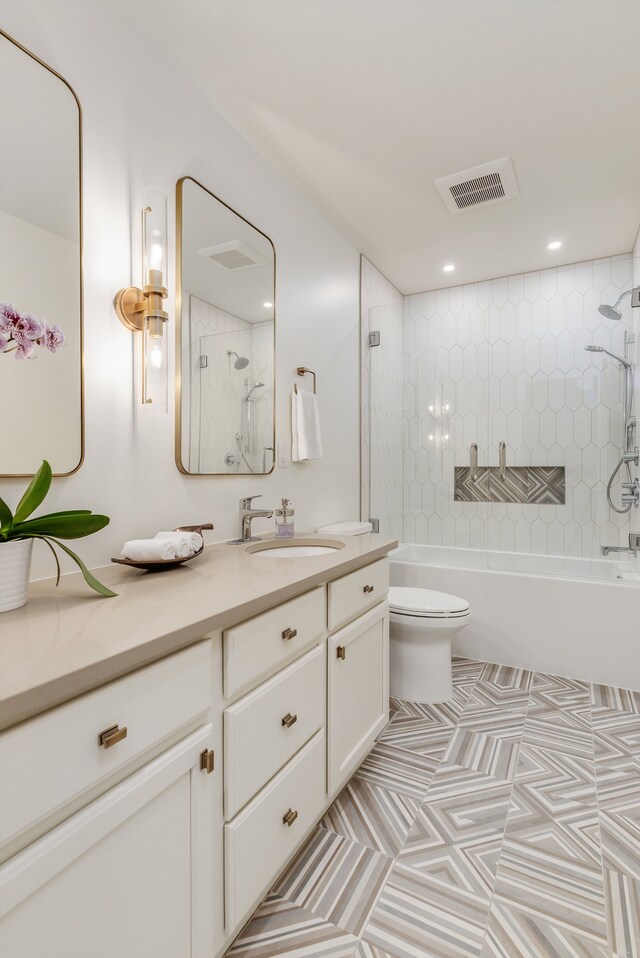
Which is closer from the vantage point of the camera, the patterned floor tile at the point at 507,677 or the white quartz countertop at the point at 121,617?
the white quartz countertop at the point at 121,617

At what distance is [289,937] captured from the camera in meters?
1.15

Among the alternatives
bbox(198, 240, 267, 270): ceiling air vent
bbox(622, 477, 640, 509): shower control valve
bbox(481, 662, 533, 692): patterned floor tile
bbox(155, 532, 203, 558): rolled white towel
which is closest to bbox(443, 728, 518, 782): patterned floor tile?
bbox(481, 662, 533, 692): patterned floor tile

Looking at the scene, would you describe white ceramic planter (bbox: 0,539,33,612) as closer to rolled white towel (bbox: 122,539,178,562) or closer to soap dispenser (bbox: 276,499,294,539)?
rolled white towel (bbox: 122,539,178,562)

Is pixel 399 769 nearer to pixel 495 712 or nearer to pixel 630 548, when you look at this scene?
pixel 495 712

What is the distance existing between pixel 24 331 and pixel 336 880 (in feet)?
5.10

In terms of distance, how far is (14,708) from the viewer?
585mm

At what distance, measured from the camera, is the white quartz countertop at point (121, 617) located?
65cm

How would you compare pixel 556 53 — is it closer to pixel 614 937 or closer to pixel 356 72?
pixel 356 72

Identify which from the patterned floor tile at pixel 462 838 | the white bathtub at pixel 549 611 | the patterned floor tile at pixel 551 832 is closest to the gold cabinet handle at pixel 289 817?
the patterned floor tile at pixel 462 838

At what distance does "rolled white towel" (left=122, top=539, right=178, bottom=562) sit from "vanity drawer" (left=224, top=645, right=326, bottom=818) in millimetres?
416

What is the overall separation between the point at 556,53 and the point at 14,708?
2.31 meters

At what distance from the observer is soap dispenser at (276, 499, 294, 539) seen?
200 centimetres

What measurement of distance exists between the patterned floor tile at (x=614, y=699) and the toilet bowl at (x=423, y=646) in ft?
2.29

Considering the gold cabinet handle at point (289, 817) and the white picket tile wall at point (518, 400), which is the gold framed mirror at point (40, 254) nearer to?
the gold cabinet handle at point (289, 817)
